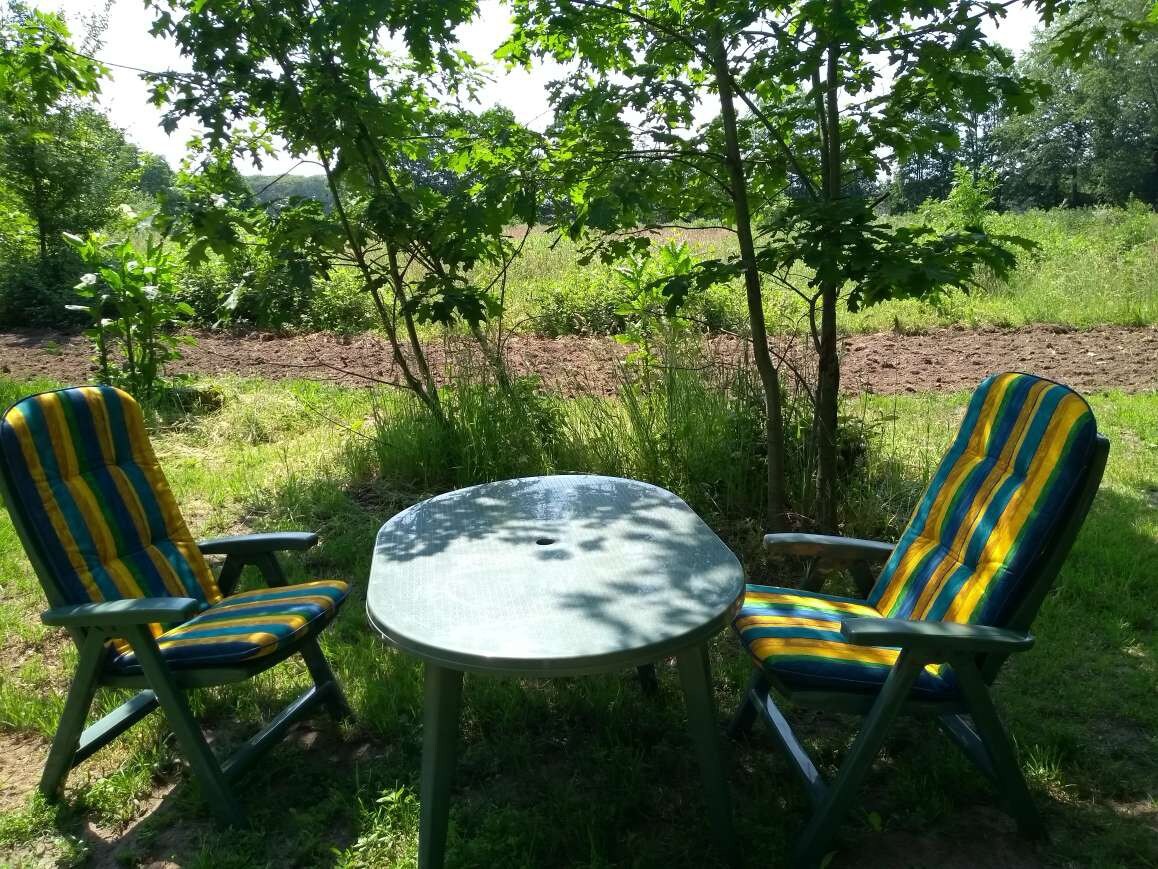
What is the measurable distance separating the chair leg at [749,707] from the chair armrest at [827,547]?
16.9 inches

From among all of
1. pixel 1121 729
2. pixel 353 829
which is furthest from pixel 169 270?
pixel 1121 729

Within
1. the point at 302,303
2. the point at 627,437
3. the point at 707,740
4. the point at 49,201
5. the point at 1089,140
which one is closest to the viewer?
the point at 707,740

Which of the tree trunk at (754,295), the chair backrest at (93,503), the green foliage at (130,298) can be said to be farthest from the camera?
the green foliage at (130,298)

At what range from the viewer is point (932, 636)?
1.99 metres

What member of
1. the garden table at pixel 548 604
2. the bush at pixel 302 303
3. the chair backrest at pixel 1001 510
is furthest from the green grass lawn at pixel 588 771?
the bush at pixel 302 303

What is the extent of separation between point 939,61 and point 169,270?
20.1 ft

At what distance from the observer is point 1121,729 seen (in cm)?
272

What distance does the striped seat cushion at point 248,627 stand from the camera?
94.3 inches

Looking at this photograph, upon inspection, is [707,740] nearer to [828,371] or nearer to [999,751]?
[999,751]

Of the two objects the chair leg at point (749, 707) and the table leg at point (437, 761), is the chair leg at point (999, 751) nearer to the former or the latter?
the chair leg at point (749, 707)

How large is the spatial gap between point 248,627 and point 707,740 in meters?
1.43

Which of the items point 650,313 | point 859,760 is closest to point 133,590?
point 859,760

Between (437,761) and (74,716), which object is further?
(74,716)

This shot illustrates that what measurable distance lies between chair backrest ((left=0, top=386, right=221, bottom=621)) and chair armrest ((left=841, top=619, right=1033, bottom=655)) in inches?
90.1
